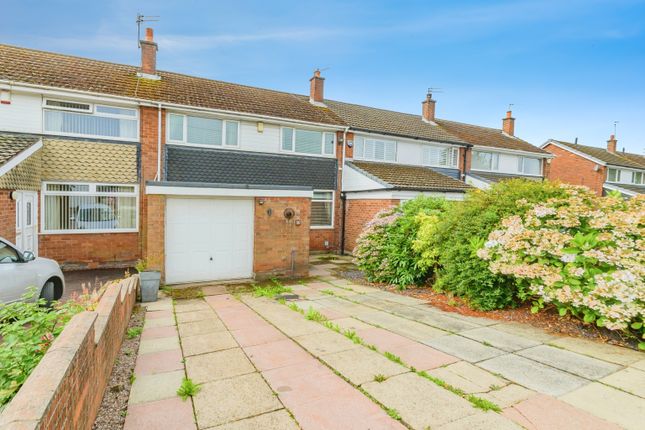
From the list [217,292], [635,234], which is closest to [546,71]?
[635,234]

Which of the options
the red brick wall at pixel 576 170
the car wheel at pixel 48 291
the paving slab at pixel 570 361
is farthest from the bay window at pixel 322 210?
the red brick wall at pixel 576 170

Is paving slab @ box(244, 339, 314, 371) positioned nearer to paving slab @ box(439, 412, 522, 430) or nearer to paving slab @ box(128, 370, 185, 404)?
paving slab @ box(128, 370, 185, 404)

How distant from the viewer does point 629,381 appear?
3.61 m

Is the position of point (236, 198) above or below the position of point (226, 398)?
above

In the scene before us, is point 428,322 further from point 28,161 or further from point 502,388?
point 28,161

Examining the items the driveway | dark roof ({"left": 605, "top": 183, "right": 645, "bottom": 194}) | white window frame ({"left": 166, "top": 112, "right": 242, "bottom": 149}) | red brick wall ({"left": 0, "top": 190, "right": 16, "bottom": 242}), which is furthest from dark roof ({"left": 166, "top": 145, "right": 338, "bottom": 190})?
dark roof ({"left": 605, "top": 183, "right": 645, "bottom": 194})

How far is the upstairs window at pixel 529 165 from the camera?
2047 cm

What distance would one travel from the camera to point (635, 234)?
16.2ft

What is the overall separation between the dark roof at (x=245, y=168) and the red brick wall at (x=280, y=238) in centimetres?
310

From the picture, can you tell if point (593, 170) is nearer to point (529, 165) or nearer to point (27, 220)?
point (529, 165)

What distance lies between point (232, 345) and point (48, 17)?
13359 millimetres

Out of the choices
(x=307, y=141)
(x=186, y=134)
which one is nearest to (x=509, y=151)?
(x=307, y=141)

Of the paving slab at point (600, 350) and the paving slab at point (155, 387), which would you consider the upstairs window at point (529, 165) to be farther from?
the paving slab at point (155, 387)

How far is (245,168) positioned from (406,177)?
20.7ft
